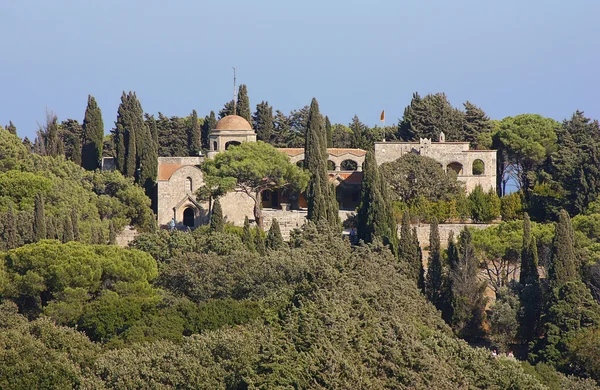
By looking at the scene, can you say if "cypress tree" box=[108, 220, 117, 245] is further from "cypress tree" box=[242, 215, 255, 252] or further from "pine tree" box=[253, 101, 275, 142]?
"pine tree" box=[253, 101, 275, 142]

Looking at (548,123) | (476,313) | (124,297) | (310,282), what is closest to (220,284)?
(124,297)

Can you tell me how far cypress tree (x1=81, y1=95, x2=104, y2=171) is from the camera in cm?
6844

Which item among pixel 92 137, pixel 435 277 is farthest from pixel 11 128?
pixel 435 277

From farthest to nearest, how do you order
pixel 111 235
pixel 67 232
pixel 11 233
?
1. pixel 111 235
2. pixel 11 233
3. pixel 67 232

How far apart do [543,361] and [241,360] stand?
1293 cm

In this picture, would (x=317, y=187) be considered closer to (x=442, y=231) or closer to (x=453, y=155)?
(x=442, y=231)

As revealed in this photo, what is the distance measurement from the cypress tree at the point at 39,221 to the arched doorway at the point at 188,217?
8.17 metres

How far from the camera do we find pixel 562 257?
48.2m

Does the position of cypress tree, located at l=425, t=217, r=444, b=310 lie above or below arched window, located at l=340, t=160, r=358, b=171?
below

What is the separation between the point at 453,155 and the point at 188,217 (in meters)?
11.0

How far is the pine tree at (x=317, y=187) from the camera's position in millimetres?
54750

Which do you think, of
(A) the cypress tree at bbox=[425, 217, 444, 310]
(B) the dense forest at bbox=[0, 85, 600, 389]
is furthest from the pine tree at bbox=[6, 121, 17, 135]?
(A) the cypress tree at bbox=[425, 217, 444, 310]

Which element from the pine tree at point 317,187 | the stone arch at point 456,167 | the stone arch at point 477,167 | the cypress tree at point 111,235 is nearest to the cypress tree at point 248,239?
the pine tree at point 317,187

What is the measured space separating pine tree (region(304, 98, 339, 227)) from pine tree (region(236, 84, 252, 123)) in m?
10.6
